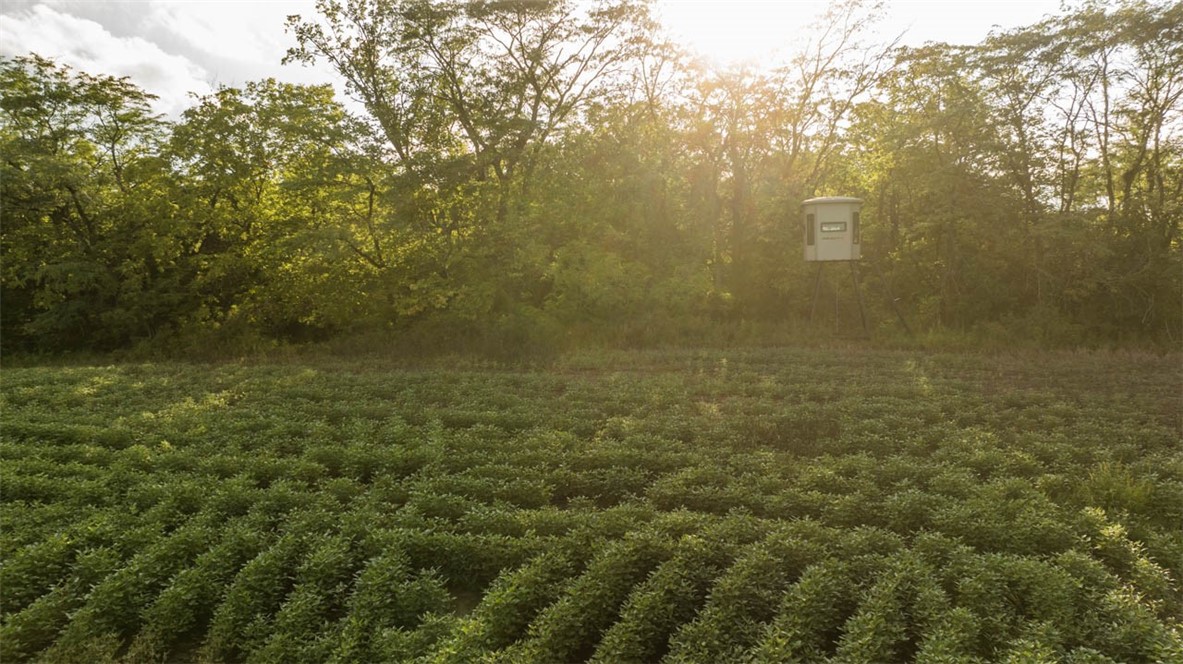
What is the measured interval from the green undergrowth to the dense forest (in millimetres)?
8747

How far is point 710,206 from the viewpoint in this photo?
2081cm

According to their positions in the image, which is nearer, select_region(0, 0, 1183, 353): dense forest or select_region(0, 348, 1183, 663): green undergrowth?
select_region(0, 348, 1183, 663): green undergrowth

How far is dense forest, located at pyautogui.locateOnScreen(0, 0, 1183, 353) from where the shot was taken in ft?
58.9

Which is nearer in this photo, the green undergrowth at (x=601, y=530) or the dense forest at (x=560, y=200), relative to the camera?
the green undergrowth at (x=601, y=530)

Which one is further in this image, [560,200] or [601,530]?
[560,200]

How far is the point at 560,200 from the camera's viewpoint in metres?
18.9

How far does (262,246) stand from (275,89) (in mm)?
5600

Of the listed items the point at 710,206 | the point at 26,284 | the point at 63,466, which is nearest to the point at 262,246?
the point at 26,284

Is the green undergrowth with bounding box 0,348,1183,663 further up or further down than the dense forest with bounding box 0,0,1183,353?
further down

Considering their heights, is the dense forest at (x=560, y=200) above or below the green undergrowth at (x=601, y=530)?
above

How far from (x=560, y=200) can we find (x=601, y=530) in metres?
14.6

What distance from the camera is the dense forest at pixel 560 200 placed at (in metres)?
17.9

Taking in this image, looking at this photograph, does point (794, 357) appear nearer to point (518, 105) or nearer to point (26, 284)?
point (518, 105)

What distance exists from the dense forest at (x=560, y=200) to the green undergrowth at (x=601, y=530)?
8.75 m
